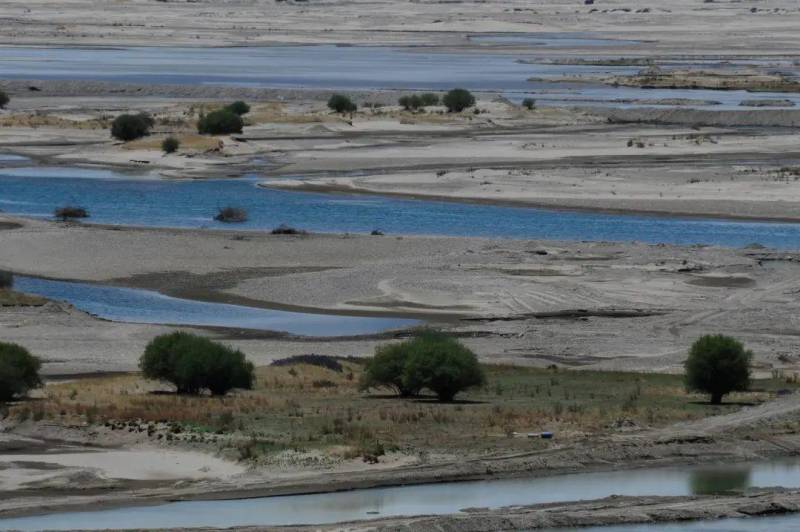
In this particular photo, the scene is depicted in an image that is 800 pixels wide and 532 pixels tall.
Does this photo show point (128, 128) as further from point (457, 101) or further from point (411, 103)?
point (457, 101)

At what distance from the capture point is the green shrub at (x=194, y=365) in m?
32.6

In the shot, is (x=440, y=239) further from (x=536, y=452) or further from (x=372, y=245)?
(x=536, y=452)

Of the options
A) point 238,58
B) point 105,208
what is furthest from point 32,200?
point 238,58

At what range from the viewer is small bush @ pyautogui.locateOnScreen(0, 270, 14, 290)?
153 feet

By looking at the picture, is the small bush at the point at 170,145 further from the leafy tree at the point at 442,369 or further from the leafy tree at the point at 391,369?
the leafy tree at the point at 442,369

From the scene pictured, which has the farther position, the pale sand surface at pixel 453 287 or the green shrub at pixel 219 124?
the green shrub at pixel 219 124

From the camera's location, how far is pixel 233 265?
168ft

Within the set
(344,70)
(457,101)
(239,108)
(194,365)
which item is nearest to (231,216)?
(194,365)

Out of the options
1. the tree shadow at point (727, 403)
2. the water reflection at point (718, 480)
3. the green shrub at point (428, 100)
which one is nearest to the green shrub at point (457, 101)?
the green shrub at point (428, 100)

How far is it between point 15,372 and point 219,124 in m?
52.7

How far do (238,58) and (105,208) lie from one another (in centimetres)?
8608

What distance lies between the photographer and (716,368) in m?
32.8

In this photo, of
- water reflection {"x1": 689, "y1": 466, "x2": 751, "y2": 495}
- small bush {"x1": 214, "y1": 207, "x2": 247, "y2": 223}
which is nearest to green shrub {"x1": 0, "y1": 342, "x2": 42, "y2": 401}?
water reflection {"x1": 689, "y1": 466, "x2": 751, "y2": 495}

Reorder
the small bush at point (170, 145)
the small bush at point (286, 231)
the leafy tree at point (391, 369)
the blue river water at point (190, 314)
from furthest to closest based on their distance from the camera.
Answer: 1. the small bush at point (170, 145)
2. the small bush at point (286, 231)
3. the blue river water at point (190, 314)
4. the leafy tree at point (391, 369)
